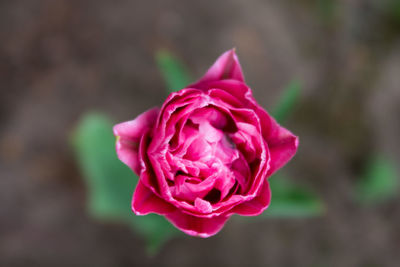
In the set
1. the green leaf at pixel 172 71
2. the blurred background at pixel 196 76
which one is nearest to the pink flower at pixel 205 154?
the green leaf at pixel 172 71

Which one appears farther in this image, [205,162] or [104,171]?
[104,171]

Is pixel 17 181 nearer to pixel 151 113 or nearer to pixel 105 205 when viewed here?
pixel 105 205

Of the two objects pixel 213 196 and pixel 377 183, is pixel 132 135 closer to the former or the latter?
pixel 213 196

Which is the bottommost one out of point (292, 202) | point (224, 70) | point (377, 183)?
point (377, 183)

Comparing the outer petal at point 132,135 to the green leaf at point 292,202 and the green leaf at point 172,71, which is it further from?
the green leaf at point 292,202

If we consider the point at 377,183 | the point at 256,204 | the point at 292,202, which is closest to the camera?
the point at 256,204

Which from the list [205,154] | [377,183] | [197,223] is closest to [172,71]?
[205,154]
